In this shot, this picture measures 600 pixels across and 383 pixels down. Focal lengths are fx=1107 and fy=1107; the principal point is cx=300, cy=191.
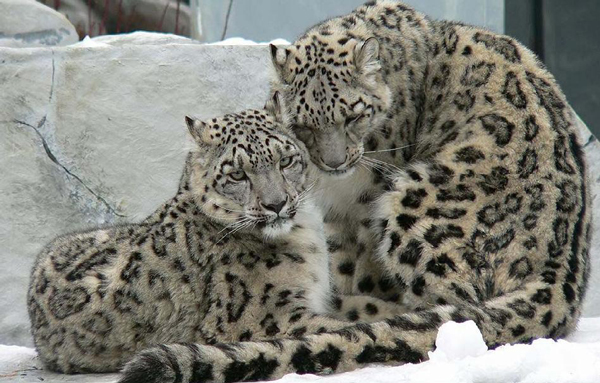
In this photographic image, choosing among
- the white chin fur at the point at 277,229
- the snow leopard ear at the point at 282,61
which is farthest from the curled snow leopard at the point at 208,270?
the snow leopard ear at the point at 282,61

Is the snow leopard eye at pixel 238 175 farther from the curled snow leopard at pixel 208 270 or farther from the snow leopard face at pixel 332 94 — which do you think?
the snow leopard face at pixel 332 94

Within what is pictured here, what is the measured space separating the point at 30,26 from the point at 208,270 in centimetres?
492

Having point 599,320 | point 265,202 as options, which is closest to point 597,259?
point 599,320

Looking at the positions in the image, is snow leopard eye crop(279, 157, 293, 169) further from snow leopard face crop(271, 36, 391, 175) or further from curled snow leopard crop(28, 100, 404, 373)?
snow leopard face crop(271, 36, 391, 175)

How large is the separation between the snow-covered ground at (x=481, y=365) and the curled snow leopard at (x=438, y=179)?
10.1 inches

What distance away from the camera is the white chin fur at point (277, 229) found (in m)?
5.37

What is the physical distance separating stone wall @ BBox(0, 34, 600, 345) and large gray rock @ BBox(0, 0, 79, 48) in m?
1.45

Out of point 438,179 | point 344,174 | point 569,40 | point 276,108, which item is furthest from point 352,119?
point 569,40

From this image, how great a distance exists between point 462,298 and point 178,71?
11.9ft

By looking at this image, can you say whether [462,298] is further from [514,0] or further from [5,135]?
[514,0]

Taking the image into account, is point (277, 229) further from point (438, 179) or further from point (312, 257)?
point (438, 179)

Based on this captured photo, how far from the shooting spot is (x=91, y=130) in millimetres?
7988

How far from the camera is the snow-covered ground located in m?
4.11

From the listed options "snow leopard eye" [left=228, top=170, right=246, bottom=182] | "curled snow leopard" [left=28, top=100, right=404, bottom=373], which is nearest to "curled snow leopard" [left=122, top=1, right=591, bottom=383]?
"curled snow leopard" [left=28, top=100, right=404, bottom=373]
